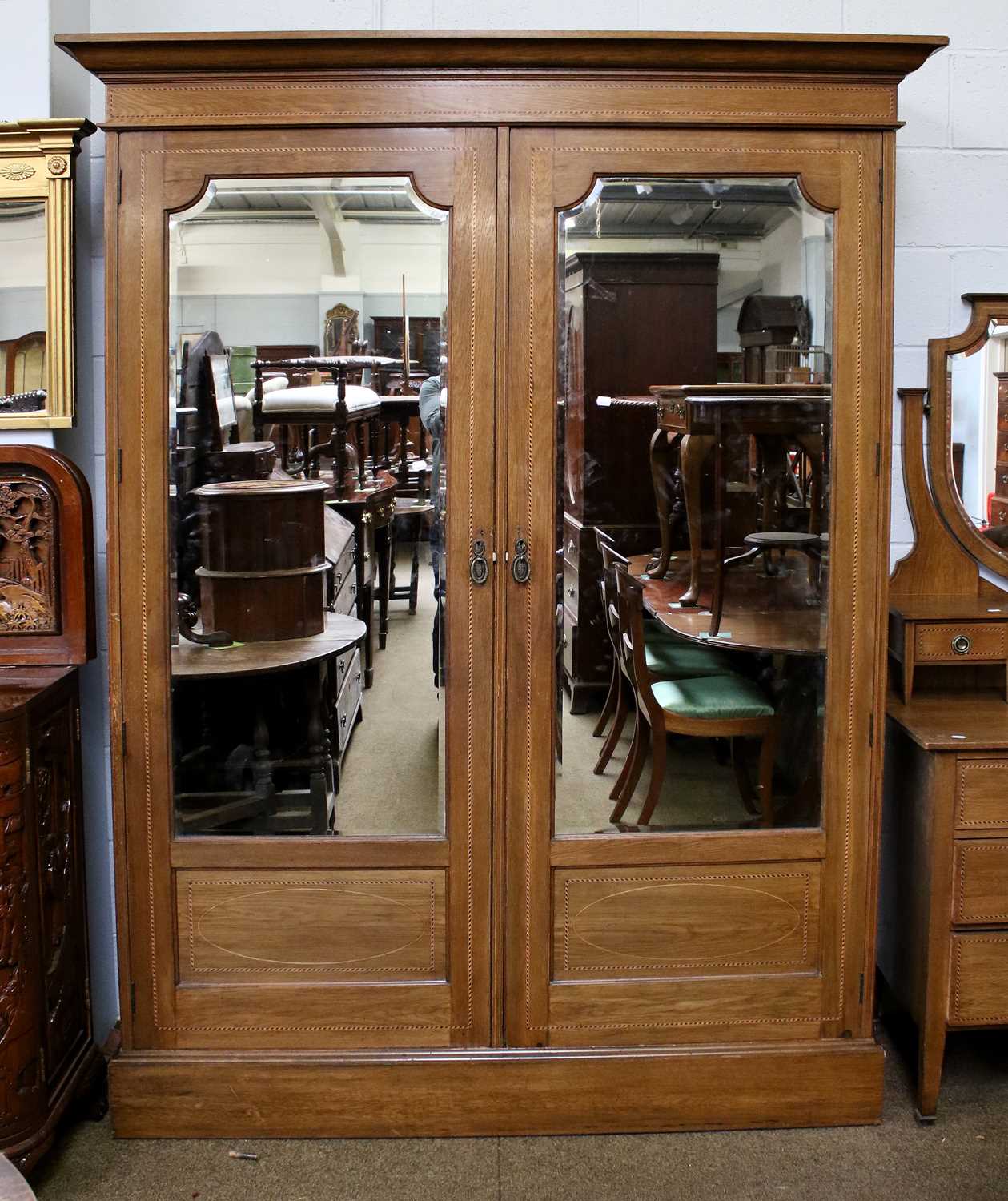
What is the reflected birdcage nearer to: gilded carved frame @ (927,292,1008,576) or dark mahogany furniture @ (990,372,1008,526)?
gilded carved frame @ (927,292,1008,576)

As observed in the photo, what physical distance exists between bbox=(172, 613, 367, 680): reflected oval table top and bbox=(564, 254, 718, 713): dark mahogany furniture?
426 millimetres

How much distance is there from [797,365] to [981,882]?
1068 millimetres

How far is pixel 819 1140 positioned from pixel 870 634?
39.6 inches

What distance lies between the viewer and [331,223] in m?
→ 2.13

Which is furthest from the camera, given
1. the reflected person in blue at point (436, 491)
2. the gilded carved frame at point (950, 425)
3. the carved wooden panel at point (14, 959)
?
the gilded carved frame at point (950, 425)

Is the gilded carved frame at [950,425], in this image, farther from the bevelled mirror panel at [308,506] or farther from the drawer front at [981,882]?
the bevelled mirror panel at [308,506]

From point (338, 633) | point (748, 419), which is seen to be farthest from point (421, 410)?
point (748, 419)

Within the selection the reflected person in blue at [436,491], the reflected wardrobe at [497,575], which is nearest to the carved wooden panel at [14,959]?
the reflected wardrobe at [497,575]

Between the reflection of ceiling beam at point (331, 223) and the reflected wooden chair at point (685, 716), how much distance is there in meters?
0.81

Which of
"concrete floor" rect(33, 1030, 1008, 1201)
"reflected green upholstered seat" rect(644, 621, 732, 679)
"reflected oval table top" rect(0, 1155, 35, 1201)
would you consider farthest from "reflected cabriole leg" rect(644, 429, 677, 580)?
"reflected oval table top" rect(0, 1155, 35, 1201)

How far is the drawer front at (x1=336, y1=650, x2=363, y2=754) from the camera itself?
225 centimetres

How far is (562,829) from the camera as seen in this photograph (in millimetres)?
2287

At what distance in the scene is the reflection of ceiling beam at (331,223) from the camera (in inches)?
83.1

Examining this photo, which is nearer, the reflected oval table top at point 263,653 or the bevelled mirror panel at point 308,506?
the bevelled mirror panel at point 308,506
